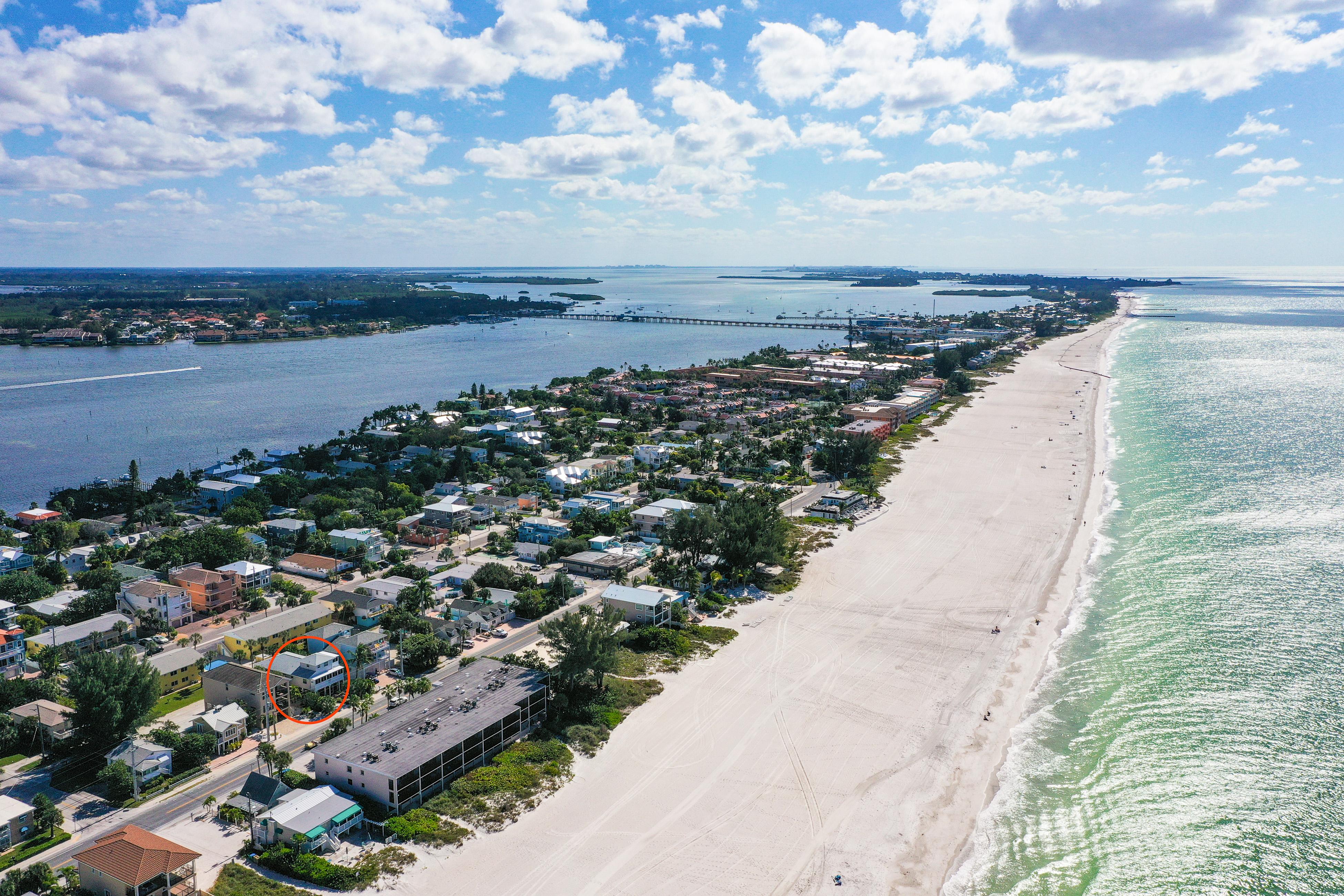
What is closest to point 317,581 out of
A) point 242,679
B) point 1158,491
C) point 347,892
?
point 242,679

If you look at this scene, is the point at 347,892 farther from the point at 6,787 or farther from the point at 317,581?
the point at 317,581

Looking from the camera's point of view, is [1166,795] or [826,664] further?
[826,664]

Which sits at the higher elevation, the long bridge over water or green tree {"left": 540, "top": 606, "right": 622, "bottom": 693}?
the long bridge over water

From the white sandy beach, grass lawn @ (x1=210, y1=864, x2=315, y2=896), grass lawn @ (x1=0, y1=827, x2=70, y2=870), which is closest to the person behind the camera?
grass lawn @ (x1=210, y1=864, x2=315, y2=896)

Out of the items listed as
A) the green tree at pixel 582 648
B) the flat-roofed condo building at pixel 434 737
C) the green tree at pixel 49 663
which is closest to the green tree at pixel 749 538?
the green tree at pixel 582 648

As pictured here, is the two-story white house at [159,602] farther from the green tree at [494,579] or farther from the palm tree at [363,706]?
the palm tree at [363,706]

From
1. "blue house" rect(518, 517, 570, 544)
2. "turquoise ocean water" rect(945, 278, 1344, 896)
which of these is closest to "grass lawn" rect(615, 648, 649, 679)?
"turquoise ocean water" rect(945, 278, 1344, 896)

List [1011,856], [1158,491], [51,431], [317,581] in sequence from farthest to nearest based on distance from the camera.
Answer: [51,431] → [1158,491] → [317,581] → [1011,856]

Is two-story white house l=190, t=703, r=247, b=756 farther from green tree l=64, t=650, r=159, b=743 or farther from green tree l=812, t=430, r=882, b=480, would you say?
green tree l=812, t=430, r=882, b=480
